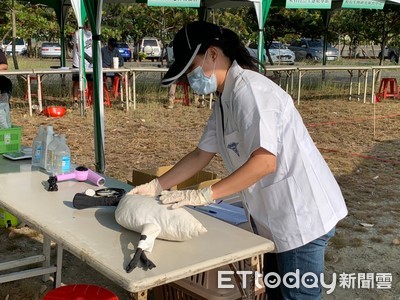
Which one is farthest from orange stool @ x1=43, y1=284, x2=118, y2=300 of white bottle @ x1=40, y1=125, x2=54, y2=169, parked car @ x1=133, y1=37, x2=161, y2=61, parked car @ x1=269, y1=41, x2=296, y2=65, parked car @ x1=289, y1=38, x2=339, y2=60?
parked car @ x1=133, y1=37, x2=161, y2=61

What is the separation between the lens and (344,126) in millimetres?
8680

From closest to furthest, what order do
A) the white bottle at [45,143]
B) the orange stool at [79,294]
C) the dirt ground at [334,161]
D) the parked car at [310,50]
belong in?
the orange stool at [79,294], the white bottle at [45,143], the dirt ground at [334,161], the parked car at [310,50]

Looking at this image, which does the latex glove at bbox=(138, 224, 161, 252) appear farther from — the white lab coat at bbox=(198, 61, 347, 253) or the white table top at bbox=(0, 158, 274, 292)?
the white lab coat at bbox=(198, 61, 347, 253)

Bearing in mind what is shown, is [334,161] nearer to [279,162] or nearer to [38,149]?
[38,149]

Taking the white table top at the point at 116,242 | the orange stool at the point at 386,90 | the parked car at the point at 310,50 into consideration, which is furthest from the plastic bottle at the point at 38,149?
the parked car at the point at 310,50

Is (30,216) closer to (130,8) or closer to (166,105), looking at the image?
(166,105)

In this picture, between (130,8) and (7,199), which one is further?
(130,8)

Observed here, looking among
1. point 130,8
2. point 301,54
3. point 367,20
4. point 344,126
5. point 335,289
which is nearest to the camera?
point 335,289

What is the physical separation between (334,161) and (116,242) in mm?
5001

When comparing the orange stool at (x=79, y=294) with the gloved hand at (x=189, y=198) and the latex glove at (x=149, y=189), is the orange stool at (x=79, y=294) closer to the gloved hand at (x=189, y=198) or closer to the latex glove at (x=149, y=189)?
the latex glove at (x=149, y=189)

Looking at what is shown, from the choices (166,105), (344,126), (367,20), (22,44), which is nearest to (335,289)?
(344,126)

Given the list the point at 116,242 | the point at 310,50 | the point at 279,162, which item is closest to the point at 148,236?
the point at 116,242

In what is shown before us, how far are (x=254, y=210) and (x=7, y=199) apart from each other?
1.11m

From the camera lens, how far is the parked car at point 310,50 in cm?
2700
